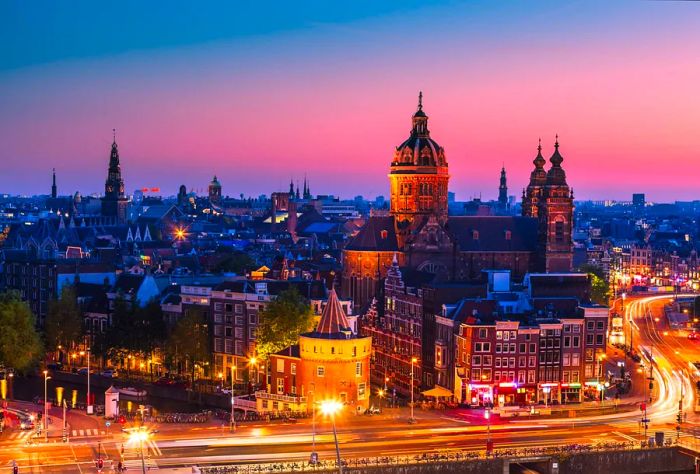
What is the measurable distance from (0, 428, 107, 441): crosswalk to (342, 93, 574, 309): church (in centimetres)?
5335

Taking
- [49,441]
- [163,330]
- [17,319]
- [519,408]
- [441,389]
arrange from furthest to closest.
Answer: [163,330]
[17,319]
[441,389]
[519,408]
[49,441]

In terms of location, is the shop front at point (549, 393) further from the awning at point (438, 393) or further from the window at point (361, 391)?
the window at point (361, 391)

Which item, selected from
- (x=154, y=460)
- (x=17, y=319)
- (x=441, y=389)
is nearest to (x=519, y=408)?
(x=441, y=389)

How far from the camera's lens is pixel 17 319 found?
121 metres

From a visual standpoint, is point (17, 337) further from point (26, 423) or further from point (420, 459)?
point (420, 459)

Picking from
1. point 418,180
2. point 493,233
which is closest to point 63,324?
point 418,180

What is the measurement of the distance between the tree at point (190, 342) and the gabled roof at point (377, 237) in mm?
26817

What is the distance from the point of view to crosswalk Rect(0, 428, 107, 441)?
297 ft

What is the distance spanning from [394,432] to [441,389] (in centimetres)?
1861

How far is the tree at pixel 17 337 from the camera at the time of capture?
11906 cm

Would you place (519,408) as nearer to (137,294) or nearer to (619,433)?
(619,433)

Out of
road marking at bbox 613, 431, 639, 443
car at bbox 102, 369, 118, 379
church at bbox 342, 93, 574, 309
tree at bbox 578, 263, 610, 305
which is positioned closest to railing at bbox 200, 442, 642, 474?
road marking at bbox 613, 431, 639, 443

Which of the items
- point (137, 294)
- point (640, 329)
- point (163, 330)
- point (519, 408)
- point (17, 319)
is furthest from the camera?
point (640, 329)

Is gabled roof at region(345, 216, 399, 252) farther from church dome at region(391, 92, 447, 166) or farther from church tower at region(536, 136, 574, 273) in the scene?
church tower at region(536, 136, 574, 273)
